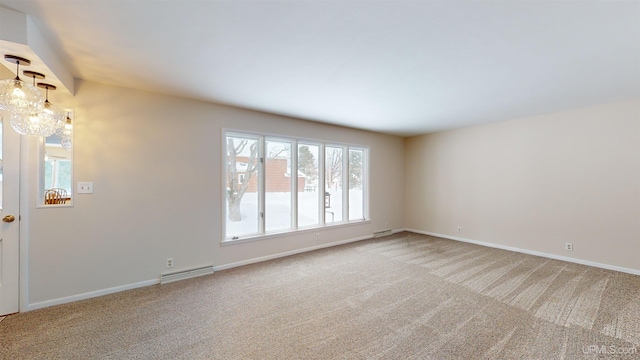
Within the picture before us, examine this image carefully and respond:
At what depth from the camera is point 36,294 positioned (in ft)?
8.34

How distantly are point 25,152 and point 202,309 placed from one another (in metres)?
2.50

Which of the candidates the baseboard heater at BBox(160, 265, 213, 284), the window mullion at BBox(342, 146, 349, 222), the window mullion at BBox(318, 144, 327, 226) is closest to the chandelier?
the baseboard heater at BBox(160, 265, 213, 284)

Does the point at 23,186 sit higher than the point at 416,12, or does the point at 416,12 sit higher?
the point at 416,12

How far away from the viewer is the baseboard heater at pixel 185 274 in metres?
3.16

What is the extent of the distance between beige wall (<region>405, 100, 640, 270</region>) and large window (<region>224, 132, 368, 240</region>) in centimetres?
201

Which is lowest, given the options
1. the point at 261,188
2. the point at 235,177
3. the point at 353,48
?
the point at 261,188

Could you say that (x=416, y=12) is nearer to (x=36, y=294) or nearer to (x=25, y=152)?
(x=25, y=152)

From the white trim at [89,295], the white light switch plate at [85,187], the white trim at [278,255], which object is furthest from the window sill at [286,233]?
the white light switch plate at [85,187]

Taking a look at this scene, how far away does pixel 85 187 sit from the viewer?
2.79 m

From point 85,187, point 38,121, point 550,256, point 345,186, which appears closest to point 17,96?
point 38,121

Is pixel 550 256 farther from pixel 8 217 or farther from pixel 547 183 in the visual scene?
pixel 8 217

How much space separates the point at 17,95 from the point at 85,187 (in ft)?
4.08

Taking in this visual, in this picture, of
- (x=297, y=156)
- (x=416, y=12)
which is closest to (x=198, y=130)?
(x=297, y=156)

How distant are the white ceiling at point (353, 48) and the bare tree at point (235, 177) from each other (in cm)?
74
